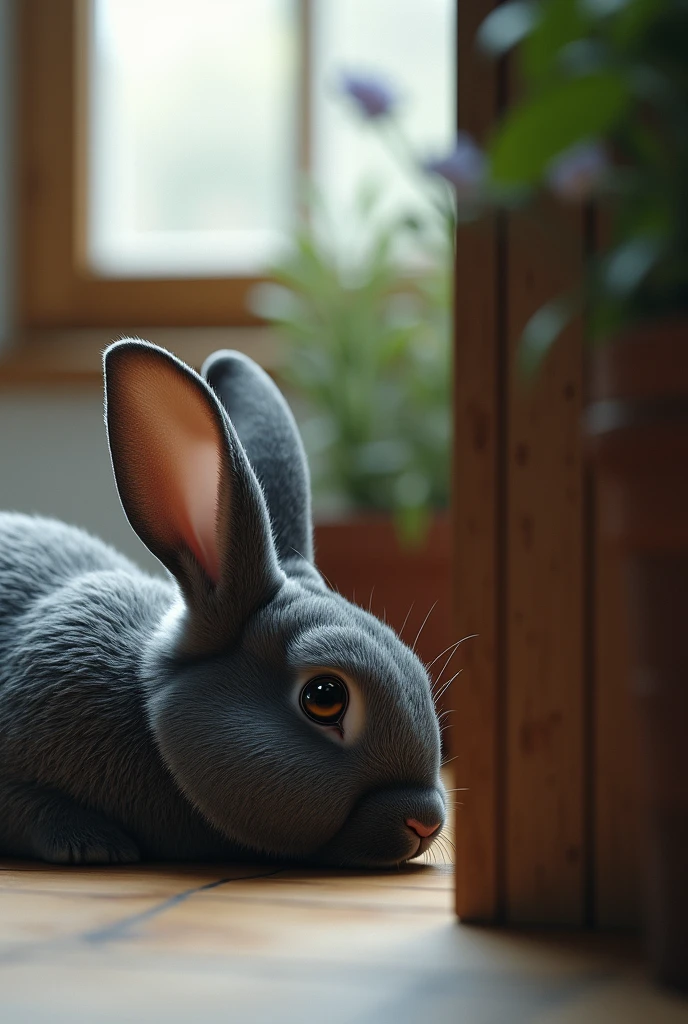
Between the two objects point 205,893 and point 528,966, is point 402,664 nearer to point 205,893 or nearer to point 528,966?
point 205,893

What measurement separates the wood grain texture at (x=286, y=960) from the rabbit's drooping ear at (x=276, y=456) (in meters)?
0.37

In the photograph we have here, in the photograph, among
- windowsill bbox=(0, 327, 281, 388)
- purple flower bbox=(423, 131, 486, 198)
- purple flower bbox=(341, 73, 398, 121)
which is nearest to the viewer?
purple flower bbox=(423, 131, 486, 198)

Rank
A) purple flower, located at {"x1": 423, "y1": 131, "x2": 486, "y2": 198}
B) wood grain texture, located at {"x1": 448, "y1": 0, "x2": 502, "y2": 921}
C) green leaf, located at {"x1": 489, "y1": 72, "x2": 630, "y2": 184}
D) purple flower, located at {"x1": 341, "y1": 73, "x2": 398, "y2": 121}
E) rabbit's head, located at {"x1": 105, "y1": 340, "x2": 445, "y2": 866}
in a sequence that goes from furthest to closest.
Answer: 1. purple flower, located at {"x1": 341, "y1": 73, "x2": 398, "y2": 121}
2. rabbit's head, located at {"x1": 105, "y1": 340, "x2": 445, "y2": 866}
3. wood grain texture, located at {"x1": 448, "y1": 0, "x2": 502, "y2": 921}
4. purple flower, located at {"x1": 423, "y1": 131, "x2": 486, "y2": 198}
5. green leaf, located at {"x1": 489, "y1": 72, "x2": 630, "y2": 184}

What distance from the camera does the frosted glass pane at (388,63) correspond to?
2980mm

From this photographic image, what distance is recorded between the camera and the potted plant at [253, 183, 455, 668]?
2.19 metres

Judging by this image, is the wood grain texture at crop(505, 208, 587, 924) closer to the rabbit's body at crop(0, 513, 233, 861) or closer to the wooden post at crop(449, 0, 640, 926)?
the wooden post at crop(449, 0, 640, 926)

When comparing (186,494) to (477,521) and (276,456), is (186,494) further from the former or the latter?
(477,521)

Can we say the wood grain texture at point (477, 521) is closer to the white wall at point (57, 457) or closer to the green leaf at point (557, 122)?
the green leaf at point (557, 122)

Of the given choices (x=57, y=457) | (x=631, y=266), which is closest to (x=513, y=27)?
(x=631, y=266)

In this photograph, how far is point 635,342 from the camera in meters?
0.59

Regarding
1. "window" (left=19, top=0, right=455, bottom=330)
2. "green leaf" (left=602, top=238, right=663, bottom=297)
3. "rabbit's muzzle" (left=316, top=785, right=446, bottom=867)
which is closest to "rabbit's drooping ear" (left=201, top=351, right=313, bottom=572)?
"rabbit's muzzle" (left=316, top=785, right=446, bottom=867)

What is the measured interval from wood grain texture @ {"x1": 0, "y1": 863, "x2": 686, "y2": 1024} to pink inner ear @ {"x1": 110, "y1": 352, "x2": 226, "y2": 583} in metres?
0.28

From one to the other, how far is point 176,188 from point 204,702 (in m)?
2.36

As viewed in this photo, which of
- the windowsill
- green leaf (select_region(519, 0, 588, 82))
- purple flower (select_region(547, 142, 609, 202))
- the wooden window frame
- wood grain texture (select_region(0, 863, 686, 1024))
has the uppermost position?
the wooden window frame
